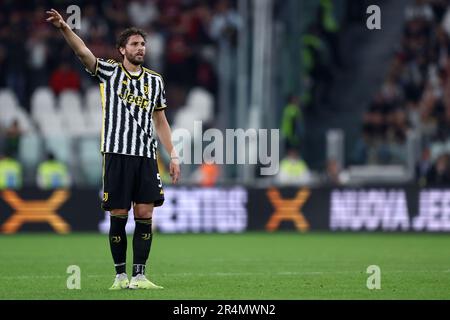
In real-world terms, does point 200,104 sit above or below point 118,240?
above

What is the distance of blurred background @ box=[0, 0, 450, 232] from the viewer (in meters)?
21.3

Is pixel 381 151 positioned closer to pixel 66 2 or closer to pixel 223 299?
pixel 66 2

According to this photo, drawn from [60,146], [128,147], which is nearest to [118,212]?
[128,147]

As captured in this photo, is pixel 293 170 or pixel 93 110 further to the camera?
pixel 93 110

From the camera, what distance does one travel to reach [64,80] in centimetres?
2375

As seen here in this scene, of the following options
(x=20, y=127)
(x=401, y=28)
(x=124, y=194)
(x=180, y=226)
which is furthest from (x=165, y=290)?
(x=401, y=28)

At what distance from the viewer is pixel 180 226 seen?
69.5 feet

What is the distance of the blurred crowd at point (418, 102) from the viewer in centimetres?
2134

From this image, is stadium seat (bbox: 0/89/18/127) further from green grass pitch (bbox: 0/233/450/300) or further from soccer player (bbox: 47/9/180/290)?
soccer player (bbox: 47/9/180/290)

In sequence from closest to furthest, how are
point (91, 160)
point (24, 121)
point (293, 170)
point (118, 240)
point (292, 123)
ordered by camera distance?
point (118, 240) < point (91, 160) < point (292, 123) < point (293, 170) < point (24, 121)

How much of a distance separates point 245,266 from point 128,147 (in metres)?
3.51

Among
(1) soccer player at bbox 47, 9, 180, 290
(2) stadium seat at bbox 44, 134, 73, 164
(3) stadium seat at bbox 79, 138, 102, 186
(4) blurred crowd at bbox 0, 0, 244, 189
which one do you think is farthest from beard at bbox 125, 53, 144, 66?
(4) blurred crowd at bbox 0, 0, 244, 189

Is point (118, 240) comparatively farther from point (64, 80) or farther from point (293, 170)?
point (64, 80)

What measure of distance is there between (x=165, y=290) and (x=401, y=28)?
1731 cm
